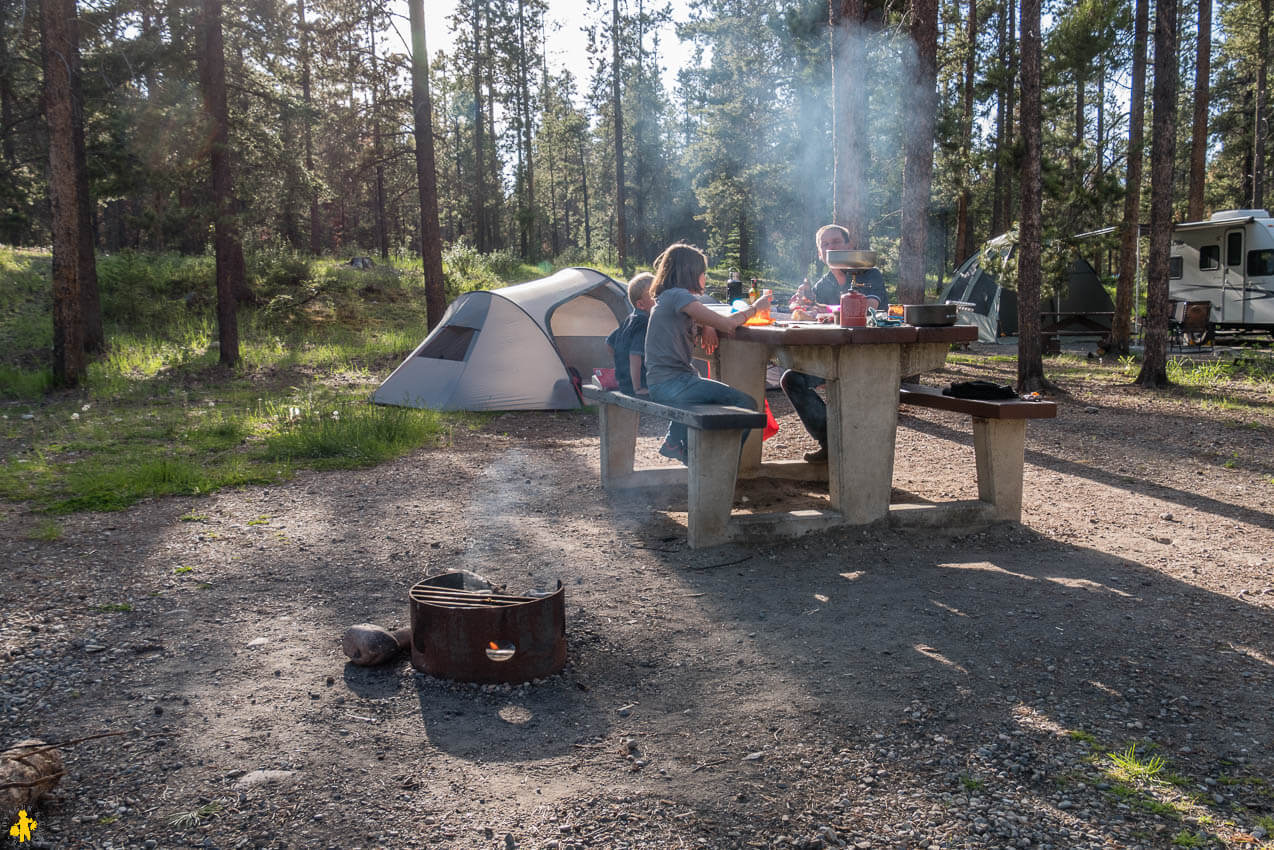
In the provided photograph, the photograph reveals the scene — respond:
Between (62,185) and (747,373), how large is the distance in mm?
8882

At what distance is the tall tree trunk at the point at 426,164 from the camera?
41.3ft

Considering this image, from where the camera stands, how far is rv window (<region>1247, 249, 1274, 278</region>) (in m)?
Result: 14.8

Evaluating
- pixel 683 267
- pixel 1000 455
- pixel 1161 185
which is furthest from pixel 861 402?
pixel 1161 185

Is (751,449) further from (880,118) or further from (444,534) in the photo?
(880,118)

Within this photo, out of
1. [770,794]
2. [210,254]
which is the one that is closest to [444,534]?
[770,794]

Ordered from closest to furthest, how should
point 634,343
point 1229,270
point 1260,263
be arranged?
point 634,343 → point 1260,263 → point 1229,270

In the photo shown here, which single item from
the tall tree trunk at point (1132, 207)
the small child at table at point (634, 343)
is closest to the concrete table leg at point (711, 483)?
the small child at table at point (634, 343)

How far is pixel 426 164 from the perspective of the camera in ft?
42.0

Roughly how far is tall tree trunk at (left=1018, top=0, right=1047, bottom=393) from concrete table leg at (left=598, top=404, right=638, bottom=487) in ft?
18.6

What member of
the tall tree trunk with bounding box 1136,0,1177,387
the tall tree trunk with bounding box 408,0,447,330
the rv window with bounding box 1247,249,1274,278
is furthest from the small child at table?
the rv window with bounding box 1247,249,1274,278

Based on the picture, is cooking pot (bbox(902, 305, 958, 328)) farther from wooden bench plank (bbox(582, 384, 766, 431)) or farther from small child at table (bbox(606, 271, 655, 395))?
small child at table (bbox(606, 271, 655, 395))

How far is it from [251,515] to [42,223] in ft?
95.9

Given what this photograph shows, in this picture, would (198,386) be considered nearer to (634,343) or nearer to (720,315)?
(634,343)

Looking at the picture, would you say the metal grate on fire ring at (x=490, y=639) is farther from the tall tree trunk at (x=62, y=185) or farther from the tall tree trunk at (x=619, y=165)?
the tall tree trunk at (x=619, y=165)
